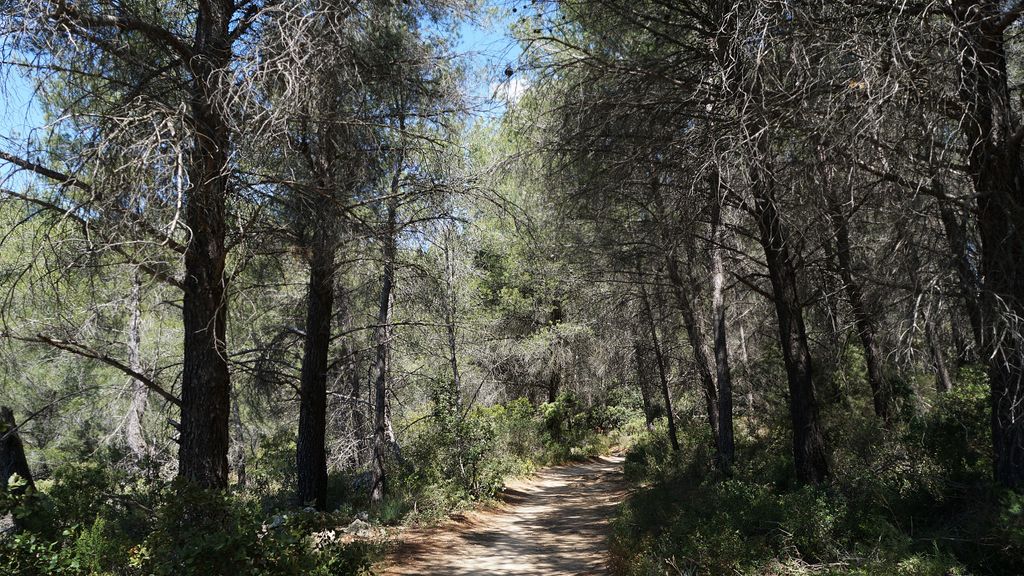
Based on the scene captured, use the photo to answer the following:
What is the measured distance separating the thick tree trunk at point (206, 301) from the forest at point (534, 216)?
3 centimetres

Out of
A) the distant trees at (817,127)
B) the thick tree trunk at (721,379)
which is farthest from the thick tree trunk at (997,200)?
the thick tree trunk at (721,379)

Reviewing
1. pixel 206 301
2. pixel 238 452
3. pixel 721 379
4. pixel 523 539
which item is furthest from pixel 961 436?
pixel 238 452

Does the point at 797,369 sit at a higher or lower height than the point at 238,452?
higher

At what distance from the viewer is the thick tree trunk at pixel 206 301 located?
18.5 ft

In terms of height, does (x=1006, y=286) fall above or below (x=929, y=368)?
above

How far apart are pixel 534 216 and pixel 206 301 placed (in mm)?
6754

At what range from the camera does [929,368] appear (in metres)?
4.87

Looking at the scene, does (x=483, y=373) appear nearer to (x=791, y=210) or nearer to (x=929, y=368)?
(x=791, y=210)

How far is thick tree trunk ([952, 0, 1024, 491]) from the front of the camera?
4.49 meters

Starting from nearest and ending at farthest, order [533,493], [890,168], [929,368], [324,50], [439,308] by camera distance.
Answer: [929,368], [890,168], [324,50], [439,308], [533,493]

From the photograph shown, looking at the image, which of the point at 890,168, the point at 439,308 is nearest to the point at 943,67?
the point at 890,168

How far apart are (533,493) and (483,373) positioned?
21.3ft

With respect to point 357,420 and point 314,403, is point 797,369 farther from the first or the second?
point 357,420

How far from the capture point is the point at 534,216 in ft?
37.9
